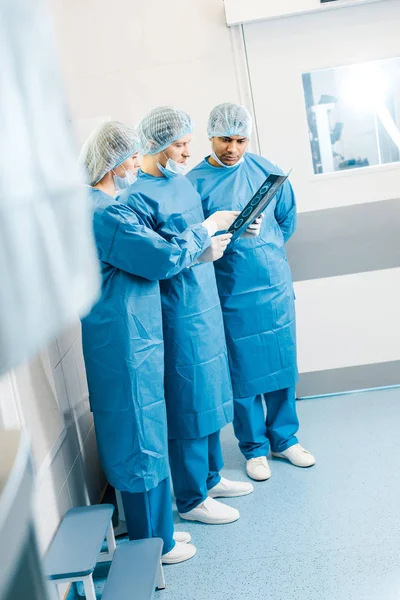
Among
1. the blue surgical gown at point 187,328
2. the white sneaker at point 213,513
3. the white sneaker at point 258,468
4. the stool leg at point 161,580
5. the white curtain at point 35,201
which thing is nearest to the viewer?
the white curtain at point 35,201

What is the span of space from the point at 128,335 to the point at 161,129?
72 centimetres

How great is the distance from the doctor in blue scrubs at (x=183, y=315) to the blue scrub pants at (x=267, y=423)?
16.5 inches

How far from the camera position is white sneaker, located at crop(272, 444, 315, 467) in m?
2.87

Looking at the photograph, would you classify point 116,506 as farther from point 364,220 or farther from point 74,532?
point 364,220

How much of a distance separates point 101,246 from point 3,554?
5.47ft

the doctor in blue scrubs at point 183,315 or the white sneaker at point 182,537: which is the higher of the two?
the doctor in blue scrubs at point 183,315

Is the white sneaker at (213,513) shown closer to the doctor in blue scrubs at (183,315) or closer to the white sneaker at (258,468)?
the doctor in blue scrubs at (183,315)

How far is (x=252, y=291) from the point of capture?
9.07ft

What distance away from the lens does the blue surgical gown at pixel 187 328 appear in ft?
Answer: 7.37

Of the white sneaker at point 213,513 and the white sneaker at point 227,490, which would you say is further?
the white sneaker at point 227,490

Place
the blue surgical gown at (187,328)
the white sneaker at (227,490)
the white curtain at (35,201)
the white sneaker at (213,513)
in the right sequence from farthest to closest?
the white sneaker at (227,490) → the white sneaker at (213,513) → the blue surgical gown at (187,328) → the white curtain at (35,201)

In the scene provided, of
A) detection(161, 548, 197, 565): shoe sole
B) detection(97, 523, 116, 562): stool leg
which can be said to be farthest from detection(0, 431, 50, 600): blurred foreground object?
detection(161, 548, 197, 565): shoe sole

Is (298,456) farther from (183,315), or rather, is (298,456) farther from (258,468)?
(183,315)

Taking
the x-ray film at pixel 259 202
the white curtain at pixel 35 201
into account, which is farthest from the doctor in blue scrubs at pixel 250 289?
the white curtain at pixel 35 201
